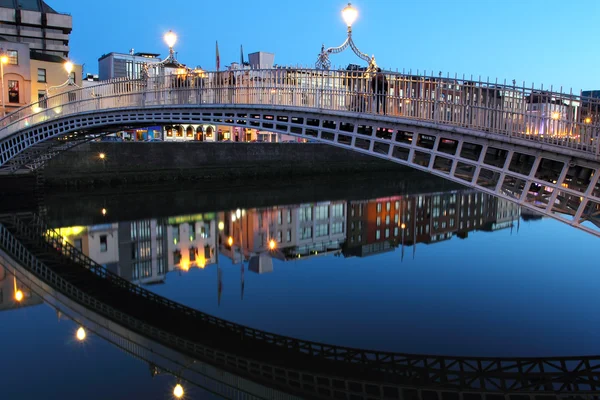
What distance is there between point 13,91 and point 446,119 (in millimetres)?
37667

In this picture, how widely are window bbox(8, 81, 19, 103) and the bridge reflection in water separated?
20834 millimetres

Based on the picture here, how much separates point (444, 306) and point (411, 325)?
4.98ft

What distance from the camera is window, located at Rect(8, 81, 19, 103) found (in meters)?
39.5

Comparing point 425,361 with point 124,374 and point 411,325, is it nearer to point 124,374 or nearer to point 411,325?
point 411,325

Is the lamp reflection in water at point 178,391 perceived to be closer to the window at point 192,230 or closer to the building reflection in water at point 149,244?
the building reflection in water at point 149,244

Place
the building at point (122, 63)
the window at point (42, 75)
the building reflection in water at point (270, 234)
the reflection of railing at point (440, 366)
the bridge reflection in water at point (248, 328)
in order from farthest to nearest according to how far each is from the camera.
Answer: the building at point (122, 63) < the window at point (42, 75) < the building reflection in water at point (270, 234) < the bridge reflection in water at point (248, 328) < the reflection of railing at point (440, 366)

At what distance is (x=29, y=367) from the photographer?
855cm

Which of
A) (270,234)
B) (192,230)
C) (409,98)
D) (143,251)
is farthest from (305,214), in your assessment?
(409,98)

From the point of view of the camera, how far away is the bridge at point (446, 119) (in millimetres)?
9273

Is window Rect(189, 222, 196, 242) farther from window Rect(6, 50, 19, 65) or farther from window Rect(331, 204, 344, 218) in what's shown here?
window Rect(6, 50, 19, 65)

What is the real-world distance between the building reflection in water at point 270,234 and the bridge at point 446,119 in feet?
13.5

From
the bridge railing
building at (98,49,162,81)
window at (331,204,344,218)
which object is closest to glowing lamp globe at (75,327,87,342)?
the bridge railing

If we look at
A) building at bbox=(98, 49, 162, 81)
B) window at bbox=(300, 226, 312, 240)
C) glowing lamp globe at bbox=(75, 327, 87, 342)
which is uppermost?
building at bbox=(98, 49, 162, 81)

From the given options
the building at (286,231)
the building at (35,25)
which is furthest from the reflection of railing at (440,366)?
the building at (35,25)
